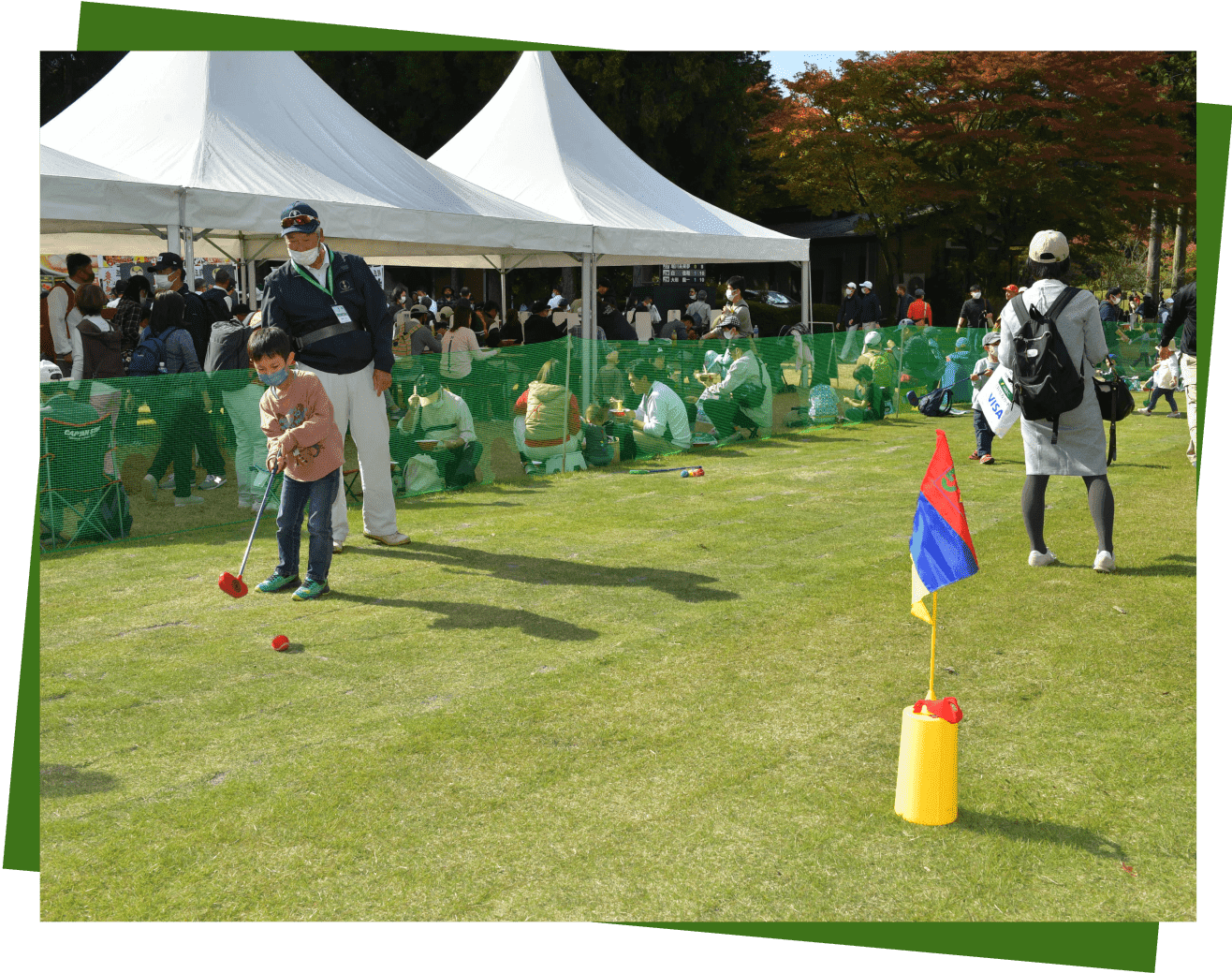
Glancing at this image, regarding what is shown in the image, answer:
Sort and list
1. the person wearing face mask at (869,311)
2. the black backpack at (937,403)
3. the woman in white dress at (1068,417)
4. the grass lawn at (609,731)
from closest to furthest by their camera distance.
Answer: the grass lawn at (609,731), the woman in white dress at (1068,417), the black backpack at (937,403), the person wearing face mask at (869,311)

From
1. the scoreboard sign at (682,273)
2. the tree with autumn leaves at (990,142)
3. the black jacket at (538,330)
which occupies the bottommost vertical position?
the black jacket at (538,330)

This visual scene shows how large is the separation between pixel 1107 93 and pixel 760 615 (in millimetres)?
22879

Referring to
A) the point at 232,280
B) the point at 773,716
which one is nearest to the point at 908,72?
the point at 232,280

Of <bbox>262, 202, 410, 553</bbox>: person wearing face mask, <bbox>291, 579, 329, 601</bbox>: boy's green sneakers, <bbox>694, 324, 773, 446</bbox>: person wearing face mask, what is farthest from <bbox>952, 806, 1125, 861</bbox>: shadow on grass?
<bbox>694, 324, 773, 446</bbox>: person wearing face mask

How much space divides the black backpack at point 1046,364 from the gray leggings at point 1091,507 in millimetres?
497

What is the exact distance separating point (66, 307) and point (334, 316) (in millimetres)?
4234

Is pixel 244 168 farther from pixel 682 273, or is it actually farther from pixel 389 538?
pixel 682 273

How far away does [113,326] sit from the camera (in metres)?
9.84

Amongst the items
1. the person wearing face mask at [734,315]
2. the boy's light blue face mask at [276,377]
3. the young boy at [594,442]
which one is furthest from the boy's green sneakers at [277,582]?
the person wearing face mask at [734,315]

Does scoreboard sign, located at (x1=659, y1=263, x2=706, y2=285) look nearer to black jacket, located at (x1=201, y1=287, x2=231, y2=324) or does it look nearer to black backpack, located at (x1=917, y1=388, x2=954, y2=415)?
black backpack, located at (x1=917, y1=388, x2=954, y2=415)

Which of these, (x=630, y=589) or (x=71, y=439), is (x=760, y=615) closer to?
(x=630, y=589)

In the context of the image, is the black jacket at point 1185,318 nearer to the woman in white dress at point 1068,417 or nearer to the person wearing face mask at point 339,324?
the woman in white dress at point 1068,417

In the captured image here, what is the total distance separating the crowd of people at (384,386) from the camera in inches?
256

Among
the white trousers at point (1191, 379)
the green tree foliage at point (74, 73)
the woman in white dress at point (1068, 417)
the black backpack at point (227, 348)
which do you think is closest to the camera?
the woman in white dress at point (1068, 417)
